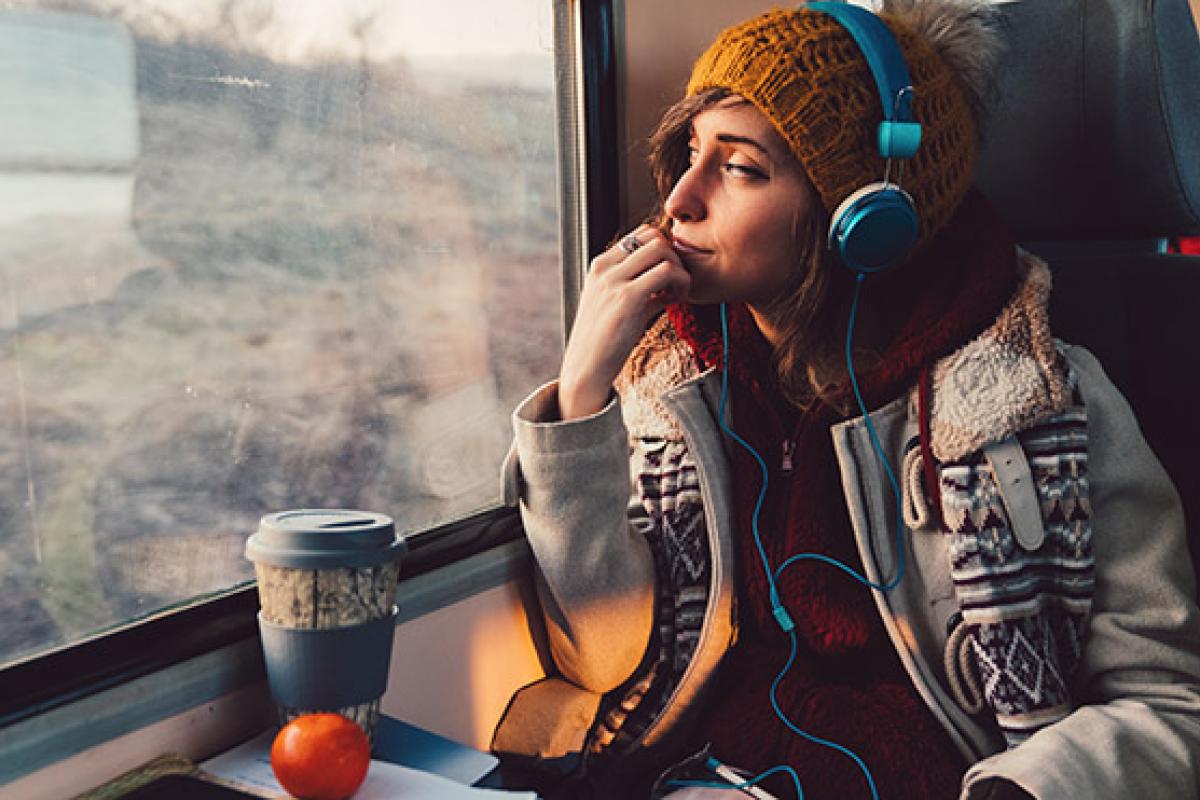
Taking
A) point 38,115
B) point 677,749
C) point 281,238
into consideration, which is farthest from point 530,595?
point 38,115

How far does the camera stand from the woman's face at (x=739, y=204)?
1.20 m

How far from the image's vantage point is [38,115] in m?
0.88

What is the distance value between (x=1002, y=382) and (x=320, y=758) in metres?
0.84

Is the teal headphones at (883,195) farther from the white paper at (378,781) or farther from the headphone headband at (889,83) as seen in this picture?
the white paper at (378,781)

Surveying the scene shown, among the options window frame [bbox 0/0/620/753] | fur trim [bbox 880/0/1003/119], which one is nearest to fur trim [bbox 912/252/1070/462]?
fur trim [bbox 880/0/1003/119]

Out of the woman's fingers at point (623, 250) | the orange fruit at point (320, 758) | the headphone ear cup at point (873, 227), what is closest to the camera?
the orange fruit at point (320, 758)

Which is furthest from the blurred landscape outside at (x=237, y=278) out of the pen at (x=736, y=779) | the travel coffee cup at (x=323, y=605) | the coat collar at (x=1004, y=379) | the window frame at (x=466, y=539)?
the coat collar at (x=1004, y=379)

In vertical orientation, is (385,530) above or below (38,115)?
A: below

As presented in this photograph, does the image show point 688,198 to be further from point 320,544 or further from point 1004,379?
point 320,544

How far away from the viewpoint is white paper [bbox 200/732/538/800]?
2.90 feet

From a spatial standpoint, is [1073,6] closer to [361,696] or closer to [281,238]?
[281,238]

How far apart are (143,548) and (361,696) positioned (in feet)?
Answer: 0.85

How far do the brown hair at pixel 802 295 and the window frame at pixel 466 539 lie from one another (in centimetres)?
18

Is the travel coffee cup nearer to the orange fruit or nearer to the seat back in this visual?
the orange fruit
